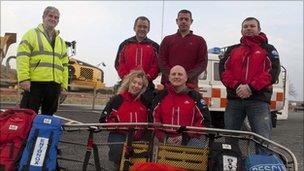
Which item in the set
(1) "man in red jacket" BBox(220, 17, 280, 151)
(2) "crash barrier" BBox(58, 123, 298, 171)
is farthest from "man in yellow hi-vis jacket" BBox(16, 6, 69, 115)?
(1) "man in red jacket" BBox(220, 17, 280, 151)

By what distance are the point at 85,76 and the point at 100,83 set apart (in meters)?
0.78

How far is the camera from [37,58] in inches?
223

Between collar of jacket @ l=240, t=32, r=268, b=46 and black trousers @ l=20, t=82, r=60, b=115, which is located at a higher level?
collar of jacket @ l=240, t=32, r=268, b=46

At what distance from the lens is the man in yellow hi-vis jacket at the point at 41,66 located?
18.2 ft

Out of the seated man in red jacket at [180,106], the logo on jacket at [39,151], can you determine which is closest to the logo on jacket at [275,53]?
the seated man in red jacket at [180,106]

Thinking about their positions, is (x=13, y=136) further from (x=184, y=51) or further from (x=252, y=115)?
(x=252, y=115)

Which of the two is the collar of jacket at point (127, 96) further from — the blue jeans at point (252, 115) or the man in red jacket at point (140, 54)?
the blue jeans at point (252, 115)

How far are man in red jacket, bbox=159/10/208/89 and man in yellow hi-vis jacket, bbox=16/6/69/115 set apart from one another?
49.2 inches

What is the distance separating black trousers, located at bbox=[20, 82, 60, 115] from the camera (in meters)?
5.61

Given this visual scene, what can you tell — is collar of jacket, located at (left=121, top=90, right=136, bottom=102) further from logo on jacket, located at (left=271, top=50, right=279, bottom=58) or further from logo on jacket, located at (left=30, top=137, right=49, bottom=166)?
logo on jacket, located at (left=271, top=50, right=279, bottom=58)

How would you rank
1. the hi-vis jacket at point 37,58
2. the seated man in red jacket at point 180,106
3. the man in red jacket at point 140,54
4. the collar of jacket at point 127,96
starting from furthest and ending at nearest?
the man in red jacket at point 140,54 < the hi-vis jacket at point 37,58 < the collar of jacket at point 127,96 < the seated man in red jacket at point 180,106

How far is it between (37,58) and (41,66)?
0.11 meters

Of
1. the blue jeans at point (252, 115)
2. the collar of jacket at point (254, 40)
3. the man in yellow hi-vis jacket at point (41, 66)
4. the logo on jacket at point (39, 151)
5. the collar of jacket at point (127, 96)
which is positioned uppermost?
the collar of jacket at point (254, 40)

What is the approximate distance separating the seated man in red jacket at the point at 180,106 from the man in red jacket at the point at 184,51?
69 cm
